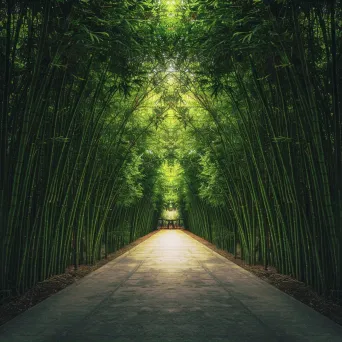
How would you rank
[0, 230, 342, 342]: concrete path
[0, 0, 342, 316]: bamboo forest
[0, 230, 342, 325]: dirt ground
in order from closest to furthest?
[0, 230, 342, 342]: concrete path
[0, 230, 342, 325]: dirt ground
[0, 0, 342, 316]: bamboo forest

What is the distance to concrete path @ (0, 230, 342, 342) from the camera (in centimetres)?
264

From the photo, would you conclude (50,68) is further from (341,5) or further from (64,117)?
(341,5)

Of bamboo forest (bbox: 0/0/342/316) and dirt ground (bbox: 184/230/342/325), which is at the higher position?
bamboo forest (bbox: 0/0/342/316)

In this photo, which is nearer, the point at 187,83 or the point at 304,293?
the point at 304,293

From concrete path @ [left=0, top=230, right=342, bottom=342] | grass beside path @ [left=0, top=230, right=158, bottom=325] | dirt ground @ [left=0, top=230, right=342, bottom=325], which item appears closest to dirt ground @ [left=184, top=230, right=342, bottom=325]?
dirt ground @ [left=0, top=230, right=342, bottom=325]

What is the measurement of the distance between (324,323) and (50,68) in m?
3.22

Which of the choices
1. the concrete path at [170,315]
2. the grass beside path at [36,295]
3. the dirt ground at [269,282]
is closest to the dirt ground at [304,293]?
the dirt ground at [269,282]

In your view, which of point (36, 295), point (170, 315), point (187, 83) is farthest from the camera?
point (187, 83)

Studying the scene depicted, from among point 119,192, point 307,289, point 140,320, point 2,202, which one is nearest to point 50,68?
point 2,202

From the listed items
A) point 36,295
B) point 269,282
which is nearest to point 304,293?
point 269,282

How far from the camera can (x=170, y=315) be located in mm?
3217

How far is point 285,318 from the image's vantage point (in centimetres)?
307

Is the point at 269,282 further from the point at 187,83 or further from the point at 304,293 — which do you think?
the point at 187,83

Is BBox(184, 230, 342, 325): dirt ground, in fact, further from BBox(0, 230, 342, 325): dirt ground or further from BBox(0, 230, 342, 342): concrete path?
BBox(0, 230, 342, 342): concrete path
